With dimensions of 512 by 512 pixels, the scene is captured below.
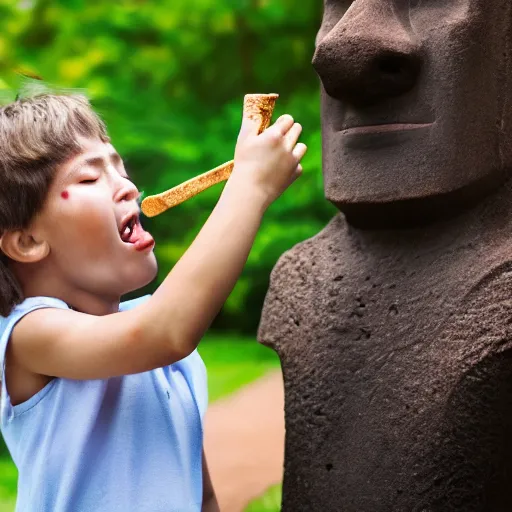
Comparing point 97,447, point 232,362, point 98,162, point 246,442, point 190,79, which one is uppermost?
point 98,162

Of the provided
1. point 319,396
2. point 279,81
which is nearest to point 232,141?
point 279,81

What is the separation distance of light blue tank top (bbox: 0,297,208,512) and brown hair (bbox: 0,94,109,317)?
0.38ft

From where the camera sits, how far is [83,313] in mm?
1263

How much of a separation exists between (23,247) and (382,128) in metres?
0.60

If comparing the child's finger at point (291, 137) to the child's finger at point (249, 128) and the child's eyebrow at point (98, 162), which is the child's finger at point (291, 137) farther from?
the child's eyebrow at point (98, 162)

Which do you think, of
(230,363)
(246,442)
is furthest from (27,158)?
(230,363)

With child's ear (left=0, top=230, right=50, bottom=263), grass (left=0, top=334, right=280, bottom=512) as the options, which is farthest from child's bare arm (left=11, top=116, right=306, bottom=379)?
grass (left=0, top=334, right=280, bottom=512)

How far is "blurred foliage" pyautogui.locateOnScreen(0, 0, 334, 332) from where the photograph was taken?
4.97 m

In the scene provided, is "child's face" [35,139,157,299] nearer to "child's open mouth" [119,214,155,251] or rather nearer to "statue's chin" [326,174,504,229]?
"child's open mouth" [119,214,155,251]

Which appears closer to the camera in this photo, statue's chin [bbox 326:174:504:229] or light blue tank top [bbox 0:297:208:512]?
light blue tank top [bbox 0:297:208:512]

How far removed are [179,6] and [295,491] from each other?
13.7 feet

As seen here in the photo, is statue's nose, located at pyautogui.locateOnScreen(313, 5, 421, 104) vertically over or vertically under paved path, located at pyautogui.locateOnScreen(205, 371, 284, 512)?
over

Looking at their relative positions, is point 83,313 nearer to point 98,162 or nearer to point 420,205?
point 98,162

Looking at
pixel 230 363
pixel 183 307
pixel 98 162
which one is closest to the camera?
pixel 183 307
